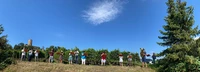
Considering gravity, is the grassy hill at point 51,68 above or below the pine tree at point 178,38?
below

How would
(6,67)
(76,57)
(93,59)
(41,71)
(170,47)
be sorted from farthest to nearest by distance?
1. (93,59)
2. (76,57)
3. (170,47)
4. (6,67)
5. (41,71)

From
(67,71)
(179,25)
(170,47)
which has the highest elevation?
(179,25)

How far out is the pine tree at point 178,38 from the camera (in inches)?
857

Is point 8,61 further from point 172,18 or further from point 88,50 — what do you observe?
point 172,18

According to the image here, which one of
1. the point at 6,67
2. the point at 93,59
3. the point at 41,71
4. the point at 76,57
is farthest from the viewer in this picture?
the point at 93,59

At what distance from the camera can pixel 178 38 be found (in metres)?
22.7

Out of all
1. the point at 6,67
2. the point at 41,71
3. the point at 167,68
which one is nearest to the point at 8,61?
the point at 6,67

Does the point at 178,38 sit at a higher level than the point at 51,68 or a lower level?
higher

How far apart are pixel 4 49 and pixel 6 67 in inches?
110

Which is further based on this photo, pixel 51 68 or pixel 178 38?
pixel 178 38

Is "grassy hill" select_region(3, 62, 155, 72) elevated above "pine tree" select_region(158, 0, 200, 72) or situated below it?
below

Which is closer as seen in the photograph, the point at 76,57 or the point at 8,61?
the point at 8,61

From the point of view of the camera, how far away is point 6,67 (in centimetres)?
2183

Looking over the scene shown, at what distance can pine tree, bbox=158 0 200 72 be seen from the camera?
71.4 ft
